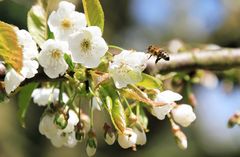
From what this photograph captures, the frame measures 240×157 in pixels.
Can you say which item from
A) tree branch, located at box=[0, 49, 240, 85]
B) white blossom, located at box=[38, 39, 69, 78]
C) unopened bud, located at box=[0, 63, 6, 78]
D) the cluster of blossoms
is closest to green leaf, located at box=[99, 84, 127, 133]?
the cluster of blossoms

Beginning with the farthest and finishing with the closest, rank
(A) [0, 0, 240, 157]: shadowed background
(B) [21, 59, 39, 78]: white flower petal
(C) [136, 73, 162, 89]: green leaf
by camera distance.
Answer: (A) [0, 0, 240, 157]: shadowed background → (C) [136, 73, 162, 89]: green leaf → (B) [21, 59, 39, 78]: white flower petal

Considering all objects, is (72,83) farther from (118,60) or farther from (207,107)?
(207,107)

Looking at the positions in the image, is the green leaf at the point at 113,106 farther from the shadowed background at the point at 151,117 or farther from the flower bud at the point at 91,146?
the shadowed background at the point at 151,117

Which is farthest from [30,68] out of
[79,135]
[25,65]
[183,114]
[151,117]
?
[151,117]

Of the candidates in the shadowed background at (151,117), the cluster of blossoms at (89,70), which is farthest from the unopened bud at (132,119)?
the shadowed background at (151,117)

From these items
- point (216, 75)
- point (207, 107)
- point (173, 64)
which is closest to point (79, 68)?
point (173, 64)

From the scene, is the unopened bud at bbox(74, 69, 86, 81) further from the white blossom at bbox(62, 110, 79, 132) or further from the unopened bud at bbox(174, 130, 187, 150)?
the unopened bud at bbox(174, 130, 187, 150)

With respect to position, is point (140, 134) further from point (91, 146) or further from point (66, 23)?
point (66, 23)
